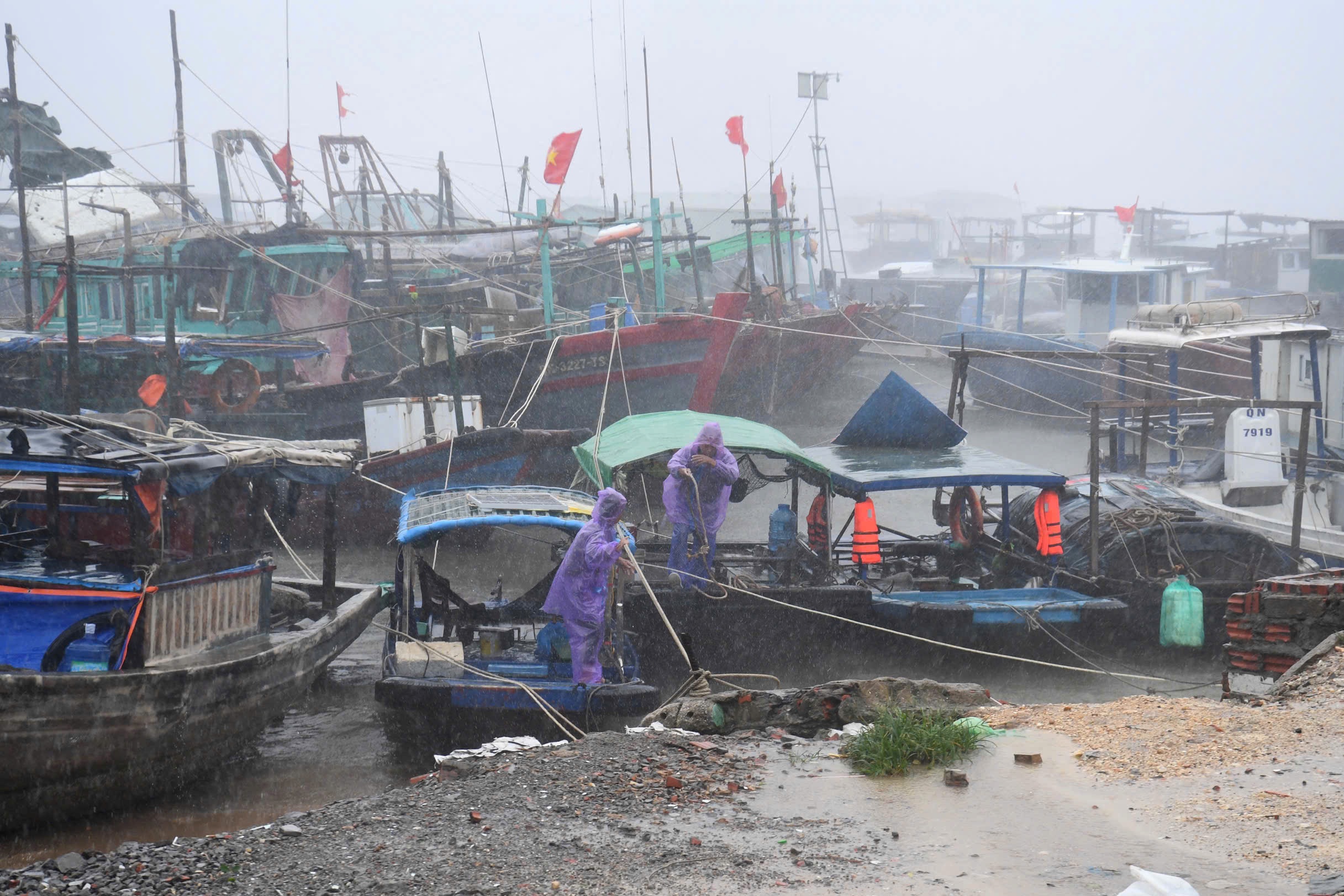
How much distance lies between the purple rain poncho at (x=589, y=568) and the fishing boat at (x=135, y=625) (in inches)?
81.9

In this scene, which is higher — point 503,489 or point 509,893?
point 503,489

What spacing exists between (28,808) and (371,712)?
10.4 ft

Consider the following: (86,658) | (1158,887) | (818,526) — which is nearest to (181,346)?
(86,658)

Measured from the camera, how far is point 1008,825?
418 centimetres

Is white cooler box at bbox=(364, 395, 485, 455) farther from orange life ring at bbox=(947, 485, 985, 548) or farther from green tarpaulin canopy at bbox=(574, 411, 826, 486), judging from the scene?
orange life ring at bbox=(947, 485, 985, 548)

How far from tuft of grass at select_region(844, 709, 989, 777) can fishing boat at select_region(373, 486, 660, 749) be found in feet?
8.04

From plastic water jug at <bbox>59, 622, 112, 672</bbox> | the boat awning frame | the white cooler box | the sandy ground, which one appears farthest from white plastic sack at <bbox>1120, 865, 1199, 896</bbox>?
the white cooler box

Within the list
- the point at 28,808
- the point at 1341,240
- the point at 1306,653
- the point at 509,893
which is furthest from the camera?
the point at 1341,240

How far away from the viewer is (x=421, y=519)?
7754 mm

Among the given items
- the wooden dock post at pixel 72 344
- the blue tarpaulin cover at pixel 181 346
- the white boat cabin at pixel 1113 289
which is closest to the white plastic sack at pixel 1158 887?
the wooden dock post at pixel 72 344

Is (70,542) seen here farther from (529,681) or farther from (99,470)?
(529,681)

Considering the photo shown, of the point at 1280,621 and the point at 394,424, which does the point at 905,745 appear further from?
the point at 394,424

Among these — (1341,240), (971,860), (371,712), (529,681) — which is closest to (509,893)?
(971,860)

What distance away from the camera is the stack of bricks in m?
6.32
